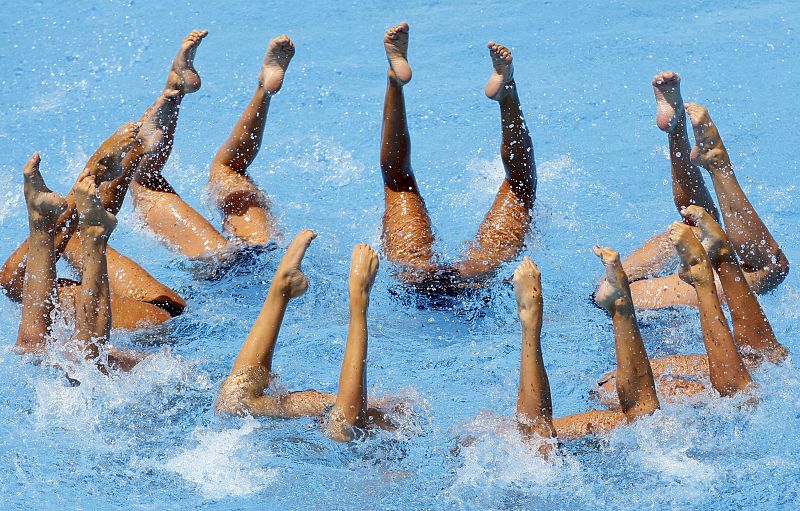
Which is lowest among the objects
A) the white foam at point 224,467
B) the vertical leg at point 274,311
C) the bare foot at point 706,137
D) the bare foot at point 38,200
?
the white foam at point 224,467

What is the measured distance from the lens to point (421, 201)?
4.02 meters

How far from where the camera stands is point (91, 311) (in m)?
3.18

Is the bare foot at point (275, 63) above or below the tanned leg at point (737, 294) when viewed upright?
above

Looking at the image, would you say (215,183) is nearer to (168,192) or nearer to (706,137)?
(168,192)

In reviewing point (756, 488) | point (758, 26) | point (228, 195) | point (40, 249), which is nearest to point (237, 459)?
point (40, 249)

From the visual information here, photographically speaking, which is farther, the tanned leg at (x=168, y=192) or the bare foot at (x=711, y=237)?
the tanned leg at (x=168, y=192)

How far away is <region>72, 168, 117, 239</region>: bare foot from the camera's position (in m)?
3.11

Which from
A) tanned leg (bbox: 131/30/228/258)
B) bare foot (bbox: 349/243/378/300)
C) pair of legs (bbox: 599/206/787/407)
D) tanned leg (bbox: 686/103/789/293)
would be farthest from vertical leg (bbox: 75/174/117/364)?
tanned leg (bbox: 686/103/789/293)

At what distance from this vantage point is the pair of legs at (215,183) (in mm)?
3957

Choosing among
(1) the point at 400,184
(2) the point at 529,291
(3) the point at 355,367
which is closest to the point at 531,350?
(2) the point at 529,291

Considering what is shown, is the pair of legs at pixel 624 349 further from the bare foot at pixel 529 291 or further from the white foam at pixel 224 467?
the white foam at pixel 224 467

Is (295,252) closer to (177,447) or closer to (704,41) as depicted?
(177,447)

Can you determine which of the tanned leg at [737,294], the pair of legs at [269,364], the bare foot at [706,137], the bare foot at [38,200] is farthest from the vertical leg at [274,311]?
the bare foot at [706,137]

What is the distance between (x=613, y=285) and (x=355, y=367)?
812 millimetres
